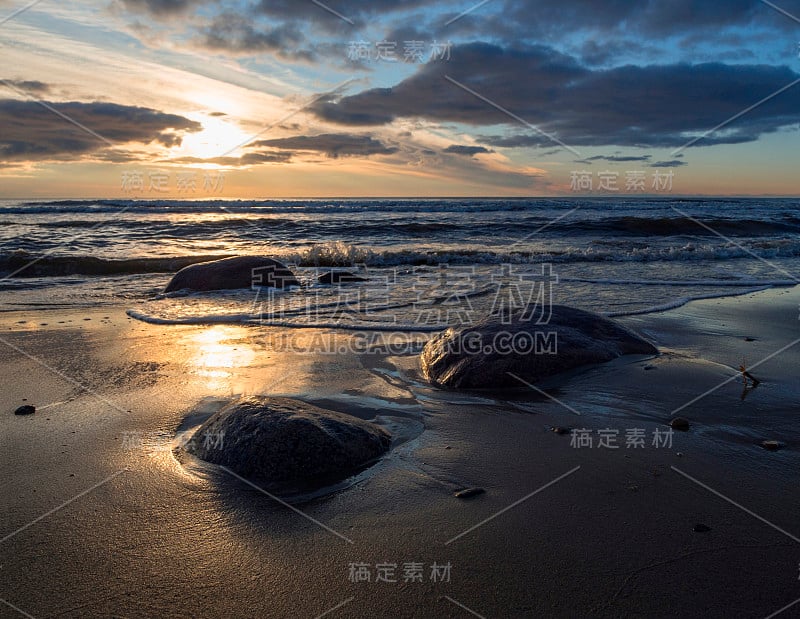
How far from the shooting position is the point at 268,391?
3.99 m

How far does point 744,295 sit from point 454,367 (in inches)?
228

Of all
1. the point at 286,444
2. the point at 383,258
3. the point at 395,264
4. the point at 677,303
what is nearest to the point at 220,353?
the point at 286,444

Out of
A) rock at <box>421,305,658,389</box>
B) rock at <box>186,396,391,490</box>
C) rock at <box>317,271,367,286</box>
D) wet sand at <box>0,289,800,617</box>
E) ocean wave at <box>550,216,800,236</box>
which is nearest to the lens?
wet sand at <box>0,289,800,617</box>

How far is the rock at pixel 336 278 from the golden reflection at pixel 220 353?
3612 millimetres

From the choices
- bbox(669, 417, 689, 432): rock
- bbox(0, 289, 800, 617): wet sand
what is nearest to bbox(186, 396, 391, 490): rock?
bbox(0, 289, 800, 617): wet sand

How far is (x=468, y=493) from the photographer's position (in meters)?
2.59

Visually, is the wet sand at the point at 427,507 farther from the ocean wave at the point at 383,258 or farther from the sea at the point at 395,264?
the ocean wave at the point at 383,258

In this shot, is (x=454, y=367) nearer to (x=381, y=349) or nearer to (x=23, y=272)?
(x=381, y=349)

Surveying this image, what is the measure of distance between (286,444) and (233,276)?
6420 mm

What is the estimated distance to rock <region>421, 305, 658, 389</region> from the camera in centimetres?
423

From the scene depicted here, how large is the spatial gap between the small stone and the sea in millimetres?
3451

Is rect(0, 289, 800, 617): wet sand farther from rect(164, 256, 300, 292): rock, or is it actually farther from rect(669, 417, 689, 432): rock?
rect(164, 256, 300, 292): rock

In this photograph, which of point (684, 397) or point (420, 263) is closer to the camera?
point (684, 397)

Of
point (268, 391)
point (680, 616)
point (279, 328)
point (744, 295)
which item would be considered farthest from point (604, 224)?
point (680, 616)
